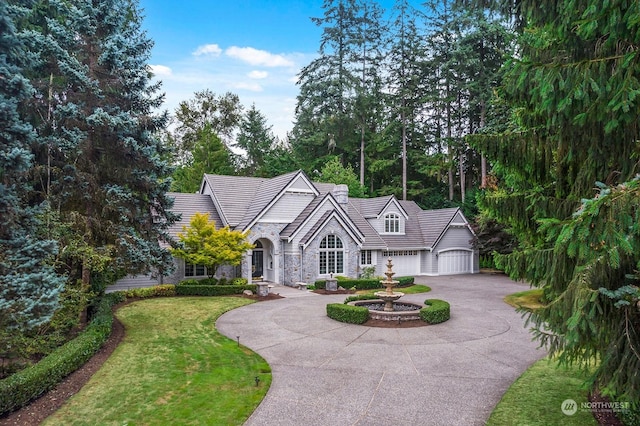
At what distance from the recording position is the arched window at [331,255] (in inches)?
995

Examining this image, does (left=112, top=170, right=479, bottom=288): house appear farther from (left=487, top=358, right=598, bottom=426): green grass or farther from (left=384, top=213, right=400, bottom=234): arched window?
(left=487, top=358, right=598, bottom=426): green grass

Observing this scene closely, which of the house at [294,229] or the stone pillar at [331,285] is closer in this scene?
the stone pillar at [331,285]

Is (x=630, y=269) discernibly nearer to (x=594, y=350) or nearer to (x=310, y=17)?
(x=594, y=350)

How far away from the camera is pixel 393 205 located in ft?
103

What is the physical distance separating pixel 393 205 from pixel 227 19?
1805cm

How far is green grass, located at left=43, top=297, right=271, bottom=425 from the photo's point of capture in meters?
7.63

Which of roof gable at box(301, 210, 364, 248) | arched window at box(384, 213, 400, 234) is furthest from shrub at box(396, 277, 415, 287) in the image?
arched window at box(384, 213, 400, 234)

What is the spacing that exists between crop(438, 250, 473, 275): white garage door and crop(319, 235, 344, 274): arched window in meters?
10.5

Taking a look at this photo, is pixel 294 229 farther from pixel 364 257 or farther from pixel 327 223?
pixel 364 257

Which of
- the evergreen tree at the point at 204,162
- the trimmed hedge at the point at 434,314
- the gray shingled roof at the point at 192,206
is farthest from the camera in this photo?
the evergreen tree at the point at 204,162

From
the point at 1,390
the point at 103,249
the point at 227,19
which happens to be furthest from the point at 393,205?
the point at 1,390

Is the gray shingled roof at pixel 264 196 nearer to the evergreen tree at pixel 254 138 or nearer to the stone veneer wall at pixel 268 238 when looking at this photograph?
the stone veneer wall at pixel 268 238

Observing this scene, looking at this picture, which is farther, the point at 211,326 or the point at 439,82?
the point at 439,82

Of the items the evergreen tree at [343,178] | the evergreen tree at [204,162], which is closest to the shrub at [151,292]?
the evergreen tree at [204,162]
